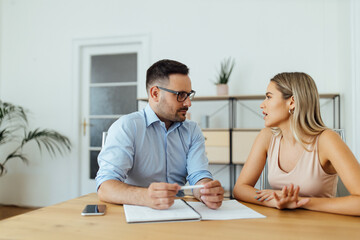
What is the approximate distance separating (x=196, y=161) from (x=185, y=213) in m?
0.60

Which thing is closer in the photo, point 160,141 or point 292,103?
point 292,103

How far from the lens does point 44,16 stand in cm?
405

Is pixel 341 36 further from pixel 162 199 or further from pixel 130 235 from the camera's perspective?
pixel 130 235

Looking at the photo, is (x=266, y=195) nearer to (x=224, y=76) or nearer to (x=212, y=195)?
(x=212, y=195)

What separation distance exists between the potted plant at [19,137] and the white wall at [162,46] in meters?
0.11

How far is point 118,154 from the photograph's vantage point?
139 cm

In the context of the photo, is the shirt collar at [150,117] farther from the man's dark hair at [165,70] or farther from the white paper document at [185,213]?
the white paper document at [185,213]

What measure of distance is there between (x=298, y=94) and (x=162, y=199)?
2.49ft

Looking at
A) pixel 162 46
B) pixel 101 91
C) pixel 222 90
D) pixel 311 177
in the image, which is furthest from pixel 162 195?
pixel 101 91

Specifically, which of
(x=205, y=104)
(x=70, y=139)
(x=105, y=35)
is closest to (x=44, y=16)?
(x=105, y=35)

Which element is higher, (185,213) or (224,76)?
(224,76)

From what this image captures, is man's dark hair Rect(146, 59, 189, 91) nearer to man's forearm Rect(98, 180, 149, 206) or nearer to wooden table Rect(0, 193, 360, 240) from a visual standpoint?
man's forearm Rect(98, 180, 149, 206)

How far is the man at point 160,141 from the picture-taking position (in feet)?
4.72

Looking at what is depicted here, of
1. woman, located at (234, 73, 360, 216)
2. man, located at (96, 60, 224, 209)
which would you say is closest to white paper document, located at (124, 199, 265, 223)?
woman, located at (234, 73, 360, 216)
